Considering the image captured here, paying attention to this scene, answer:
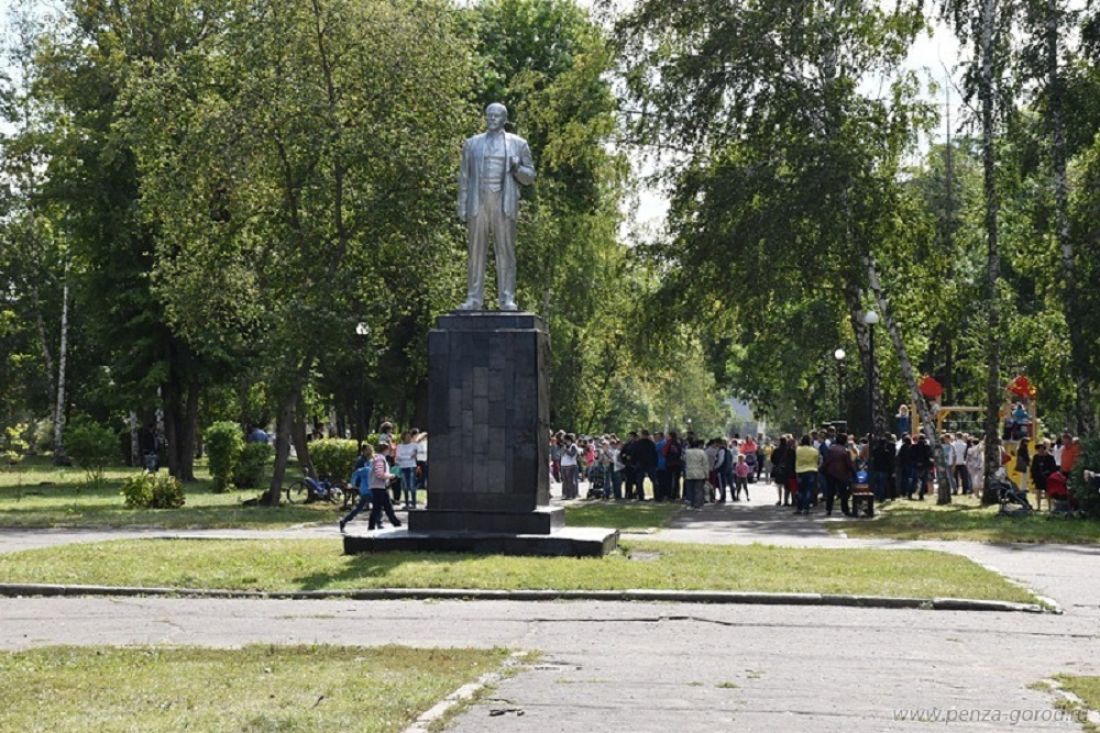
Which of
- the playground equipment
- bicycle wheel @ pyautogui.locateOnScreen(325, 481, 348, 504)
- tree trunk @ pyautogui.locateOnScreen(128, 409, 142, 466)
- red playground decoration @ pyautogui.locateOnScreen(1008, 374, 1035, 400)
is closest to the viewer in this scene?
bicycle wheel @ pyautogui.locateOnScreen(325, 481, 348, 504)

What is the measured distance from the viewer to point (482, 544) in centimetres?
1948

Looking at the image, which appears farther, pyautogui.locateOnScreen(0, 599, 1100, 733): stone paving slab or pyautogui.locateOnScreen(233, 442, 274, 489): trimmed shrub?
pyautogui.locateOnScreen(233, 442, 274, 489): trimmed shrub

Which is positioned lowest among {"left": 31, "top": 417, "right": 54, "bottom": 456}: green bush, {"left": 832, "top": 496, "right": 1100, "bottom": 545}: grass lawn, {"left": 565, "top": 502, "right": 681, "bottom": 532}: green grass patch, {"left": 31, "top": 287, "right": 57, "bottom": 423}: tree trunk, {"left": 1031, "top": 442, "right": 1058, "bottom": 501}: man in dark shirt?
{"left": 832, "top": 496, "right": 1100, "bottom": 545}: grass lawn

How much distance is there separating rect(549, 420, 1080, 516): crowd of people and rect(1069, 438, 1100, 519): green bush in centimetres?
102

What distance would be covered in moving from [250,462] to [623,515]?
44.5 ft

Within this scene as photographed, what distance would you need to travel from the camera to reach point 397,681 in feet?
34.1

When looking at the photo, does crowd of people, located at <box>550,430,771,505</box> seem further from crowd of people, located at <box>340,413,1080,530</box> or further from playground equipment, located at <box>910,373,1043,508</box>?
playground equipment, located at <box>910,373,1043,508</box>

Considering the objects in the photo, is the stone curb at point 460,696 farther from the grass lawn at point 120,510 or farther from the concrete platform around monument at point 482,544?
the grass lawn at point 120,510

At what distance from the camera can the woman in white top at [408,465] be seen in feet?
106

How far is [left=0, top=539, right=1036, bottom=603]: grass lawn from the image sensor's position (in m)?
16.6

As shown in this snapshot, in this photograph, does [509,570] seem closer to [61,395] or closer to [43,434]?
[61,395]

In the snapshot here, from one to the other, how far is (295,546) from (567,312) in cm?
3744

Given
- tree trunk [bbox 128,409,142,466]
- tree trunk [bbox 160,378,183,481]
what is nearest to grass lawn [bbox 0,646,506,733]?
tree trunk [bbox 160,378,183,481]

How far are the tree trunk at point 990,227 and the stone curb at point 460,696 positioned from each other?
2350 cm
